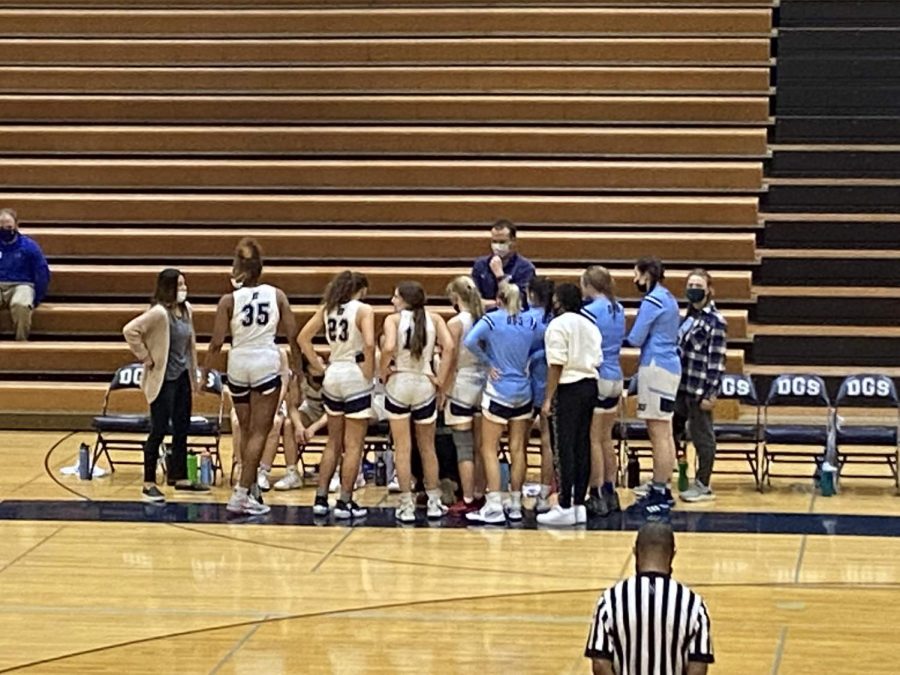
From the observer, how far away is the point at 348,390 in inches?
405

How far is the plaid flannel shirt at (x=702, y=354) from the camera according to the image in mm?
10906

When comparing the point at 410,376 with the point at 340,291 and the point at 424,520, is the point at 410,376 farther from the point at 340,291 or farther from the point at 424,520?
the point at 424,520

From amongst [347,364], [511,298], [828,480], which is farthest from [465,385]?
[828,480]

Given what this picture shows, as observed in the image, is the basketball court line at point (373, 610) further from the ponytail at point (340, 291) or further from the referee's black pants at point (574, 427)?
the ponytail at point (340, 291)

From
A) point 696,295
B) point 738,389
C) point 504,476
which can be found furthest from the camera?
point 738,389

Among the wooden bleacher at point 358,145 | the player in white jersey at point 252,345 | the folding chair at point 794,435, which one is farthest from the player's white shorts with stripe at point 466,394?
the wooden bleacher at point 358,145

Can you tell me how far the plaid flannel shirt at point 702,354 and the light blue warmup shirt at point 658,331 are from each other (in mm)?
213

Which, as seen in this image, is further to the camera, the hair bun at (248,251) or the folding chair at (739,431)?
the folding chair at (739,431)

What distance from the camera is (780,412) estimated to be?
13.5m

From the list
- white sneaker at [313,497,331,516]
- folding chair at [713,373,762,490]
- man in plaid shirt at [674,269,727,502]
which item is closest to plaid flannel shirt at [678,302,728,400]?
man in plaid shirt at [674,269,727,502]

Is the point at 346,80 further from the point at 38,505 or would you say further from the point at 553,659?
the point at 553,659

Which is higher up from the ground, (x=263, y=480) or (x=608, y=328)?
(x=608, y=328)

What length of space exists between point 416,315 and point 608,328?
113 cm

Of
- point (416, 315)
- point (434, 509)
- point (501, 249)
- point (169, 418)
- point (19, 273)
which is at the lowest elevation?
point (434, 509)
